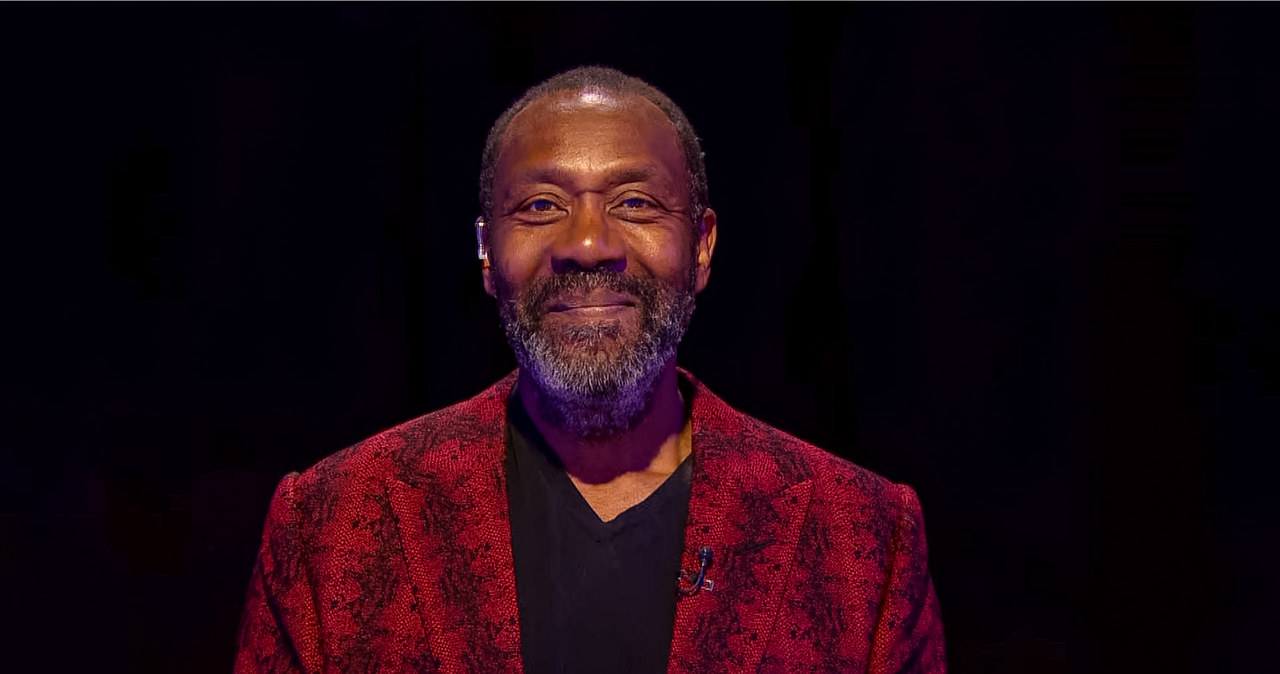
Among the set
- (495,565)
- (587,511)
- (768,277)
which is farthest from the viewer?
(768,277)

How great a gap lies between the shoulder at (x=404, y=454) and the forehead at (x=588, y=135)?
400 mm

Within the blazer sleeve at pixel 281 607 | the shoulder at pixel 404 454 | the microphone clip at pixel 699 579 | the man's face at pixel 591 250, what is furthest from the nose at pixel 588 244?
the blazer sleeve at pixel 281 607

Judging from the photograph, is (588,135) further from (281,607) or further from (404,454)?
(281,607)

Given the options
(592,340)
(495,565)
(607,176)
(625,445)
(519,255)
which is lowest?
(495,565)

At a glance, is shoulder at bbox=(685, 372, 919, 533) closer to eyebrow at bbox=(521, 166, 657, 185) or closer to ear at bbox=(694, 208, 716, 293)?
ear at bbox=(694, 208, 716, 293)

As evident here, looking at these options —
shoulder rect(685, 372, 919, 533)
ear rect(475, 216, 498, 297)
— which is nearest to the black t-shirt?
shoulder rect(685, 372, 919, 533)

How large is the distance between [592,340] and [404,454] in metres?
0.35

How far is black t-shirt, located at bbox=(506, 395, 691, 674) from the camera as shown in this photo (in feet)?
4.98

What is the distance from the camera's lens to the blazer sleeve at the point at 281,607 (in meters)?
1.51

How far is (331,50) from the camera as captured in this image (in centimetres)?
223

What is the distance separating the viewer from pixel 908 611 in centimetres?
161

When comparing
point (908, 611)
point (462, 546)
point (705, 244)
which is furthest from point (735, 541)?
point (705, 244)

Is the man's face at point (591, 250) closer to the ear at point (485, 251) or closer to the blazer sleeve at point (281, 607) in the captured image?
the ear at point (485, 251)

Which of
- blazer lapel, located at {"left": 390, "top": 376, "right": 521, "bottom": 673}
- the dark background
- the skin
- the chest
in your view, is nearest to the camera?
blazer lapel, located at {"left": 390, "top": 376, "right": 521, "bottom": 673}
